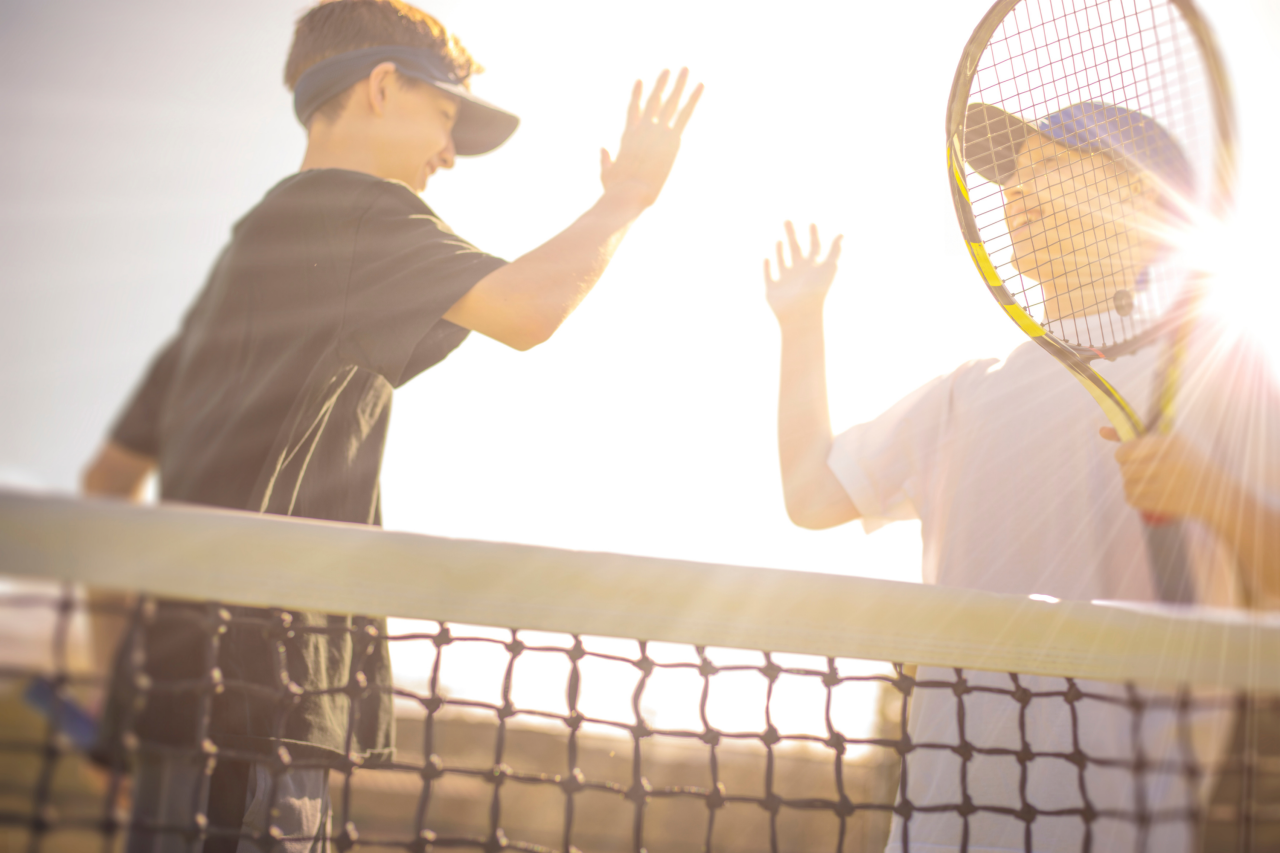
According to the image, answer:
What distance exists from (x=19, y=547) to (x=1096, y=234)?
1.54 metres

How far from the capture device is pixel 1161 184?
1518 mm

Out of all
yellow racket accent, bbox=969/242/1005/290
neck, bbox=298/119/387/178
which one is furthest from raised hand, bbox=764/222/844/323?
neck, bbox=298/119/387/178

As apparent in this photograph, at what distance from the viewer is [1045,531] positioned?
4.57ft

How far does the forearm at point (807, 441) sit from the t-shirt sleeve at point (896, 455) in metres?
0.04

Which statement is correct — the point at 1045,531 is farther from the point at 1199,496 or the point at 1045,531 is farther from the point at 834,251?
the point at 834,251

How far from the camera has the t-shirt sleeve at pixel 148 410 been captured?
1.42 meters

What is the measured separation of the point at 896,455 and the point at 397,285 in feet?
2.72

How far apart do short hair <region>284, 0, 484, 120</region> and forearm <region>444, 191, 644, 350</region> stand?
532 millimetres

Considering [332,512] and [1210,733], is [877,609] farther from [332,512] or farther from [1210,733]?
[332,512]

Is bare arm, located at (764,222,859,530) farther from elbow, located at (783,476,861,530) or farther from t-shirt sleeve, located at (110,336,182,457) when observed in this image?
t-shirt sleeve, located at (110,336,182,457)

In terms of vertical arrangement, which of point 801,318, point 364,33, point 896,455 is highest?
point 364,33

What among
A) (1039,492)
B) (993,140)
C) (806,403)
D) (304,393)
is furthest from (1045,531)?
(304,393)

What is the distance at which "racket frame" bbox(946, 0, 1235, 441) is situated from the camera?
52.5 inches

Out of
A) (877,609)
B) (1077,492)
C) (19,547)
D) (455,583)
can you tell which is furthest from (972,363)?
(19,547)
